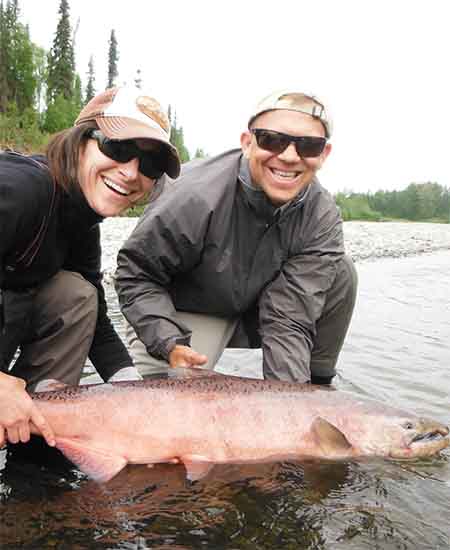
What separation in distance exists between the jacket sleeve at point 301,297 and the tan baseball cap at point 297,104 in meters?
0.71

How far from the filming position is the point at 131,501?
2.47 metres

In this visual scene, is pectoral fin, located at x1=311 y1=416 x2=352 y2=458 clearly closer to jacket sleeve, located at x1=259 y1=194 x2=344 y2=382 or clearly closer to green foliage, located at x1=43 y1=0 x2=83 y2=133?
jacket sleeve, located at x1=259 y1=194 x2=344 y2=382

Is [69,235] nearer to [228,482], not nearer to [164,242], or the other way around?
[164,242]

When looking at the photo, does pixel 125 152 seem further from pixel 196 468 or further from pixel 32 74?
pixel 32 74

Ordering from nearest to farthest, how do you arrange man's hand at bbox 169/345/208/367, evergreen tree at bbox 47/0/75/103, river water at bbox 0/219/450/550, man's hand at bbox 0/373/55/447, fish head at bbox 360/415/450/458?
river water at bbox 0/219/450/550
man's hand at bbox 0/373/55/447
fish head at bbox 360/415/450/458
man's hand at bbox 169/345/208/367
evergreen tree at bbox 47/0/75/103

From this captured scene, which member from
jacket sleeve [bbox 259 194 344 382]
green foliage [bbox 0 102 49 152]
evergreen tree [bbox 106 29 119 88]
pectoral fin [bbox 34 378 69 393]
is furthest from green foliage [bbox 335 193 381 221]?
pectoral fin [bbox 34 378 69 393]

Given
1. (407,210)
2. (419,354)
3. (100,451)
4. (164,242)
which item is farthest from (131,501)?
(407,210)

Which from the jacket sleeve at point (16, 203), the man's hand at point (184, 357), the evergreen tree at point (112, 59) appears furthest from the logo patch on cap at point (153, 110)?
the evergreen tree at point (112, 59)

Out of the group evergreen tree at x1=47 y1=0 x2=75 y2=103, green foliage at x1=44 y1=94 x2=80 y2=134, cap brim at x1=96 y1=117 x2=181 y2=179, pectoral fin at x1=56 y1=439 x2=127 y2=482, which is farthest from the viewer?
evergreen tree at x1=47 y1=0 x2=75 y2=103

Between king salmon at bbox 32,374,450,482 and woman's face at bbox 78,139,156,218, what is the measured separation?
912 millimetres

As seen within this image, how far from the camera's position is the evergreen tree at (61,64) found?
4159cm

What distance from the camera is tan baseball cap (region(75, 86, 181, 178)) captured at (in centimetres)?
278

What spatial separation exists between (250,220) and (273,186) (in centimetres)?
29

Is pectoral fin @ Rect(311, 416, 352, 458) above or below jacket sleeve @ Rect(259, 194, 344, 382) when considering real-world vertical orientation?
below
